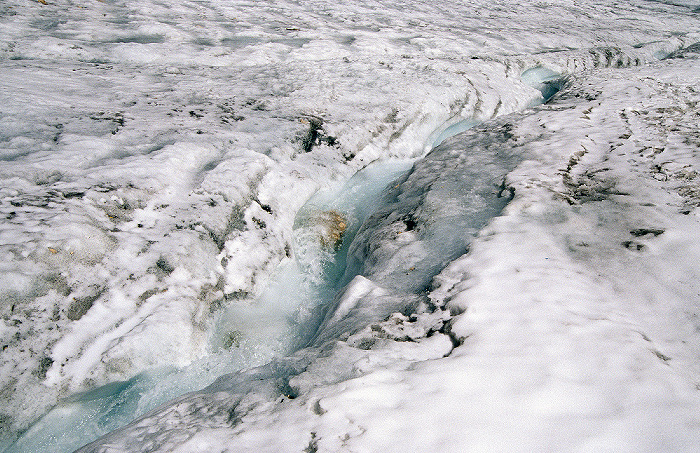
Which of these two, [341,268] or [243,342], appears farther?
[341,268]

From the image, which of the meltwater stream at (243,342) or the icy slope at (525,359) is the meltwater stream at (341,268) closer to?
the meltwater stream at (243,342)

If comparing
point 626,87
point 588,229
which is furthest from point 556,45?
point 588,229

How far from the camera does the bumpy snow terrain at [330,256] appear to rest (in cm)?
124

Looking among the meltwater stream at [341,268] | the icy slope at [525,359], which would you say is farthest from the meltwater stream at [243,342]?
the icy slope at [525,359]

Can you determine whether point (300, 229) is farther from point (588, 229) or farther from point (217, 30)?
point (217, 30)

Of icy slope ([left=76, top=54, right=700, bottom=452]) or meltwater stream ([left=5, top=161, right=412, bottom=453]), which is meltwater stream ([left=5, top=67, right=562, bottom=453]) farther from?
icy slope ([left=76, top=54, right=700, bottom=452])

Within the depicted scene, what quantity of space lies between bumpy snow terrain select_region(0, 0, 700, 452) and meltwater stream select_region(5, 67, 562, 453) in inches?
0.6

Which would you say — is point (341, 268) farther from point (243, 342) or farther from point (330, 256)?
point (243, 342)

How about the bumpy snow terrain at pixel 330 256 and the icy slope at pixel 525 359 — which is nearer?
the icy slope at pixel 525 359

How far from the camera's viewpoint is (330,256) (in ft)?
9.21

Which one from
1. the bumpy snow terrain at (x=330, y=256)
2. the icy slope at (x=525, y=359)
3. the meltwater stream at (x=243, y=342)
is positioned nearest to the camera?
the icy slope at (x=525, y=359)

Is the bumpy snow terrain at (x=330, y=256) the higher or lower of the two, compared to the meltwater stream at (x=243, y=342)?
higher

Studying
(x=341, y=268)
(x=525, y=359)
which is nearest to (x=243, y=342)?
(x=341, y=268)

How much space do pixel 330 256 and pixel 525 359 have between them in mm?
1625
